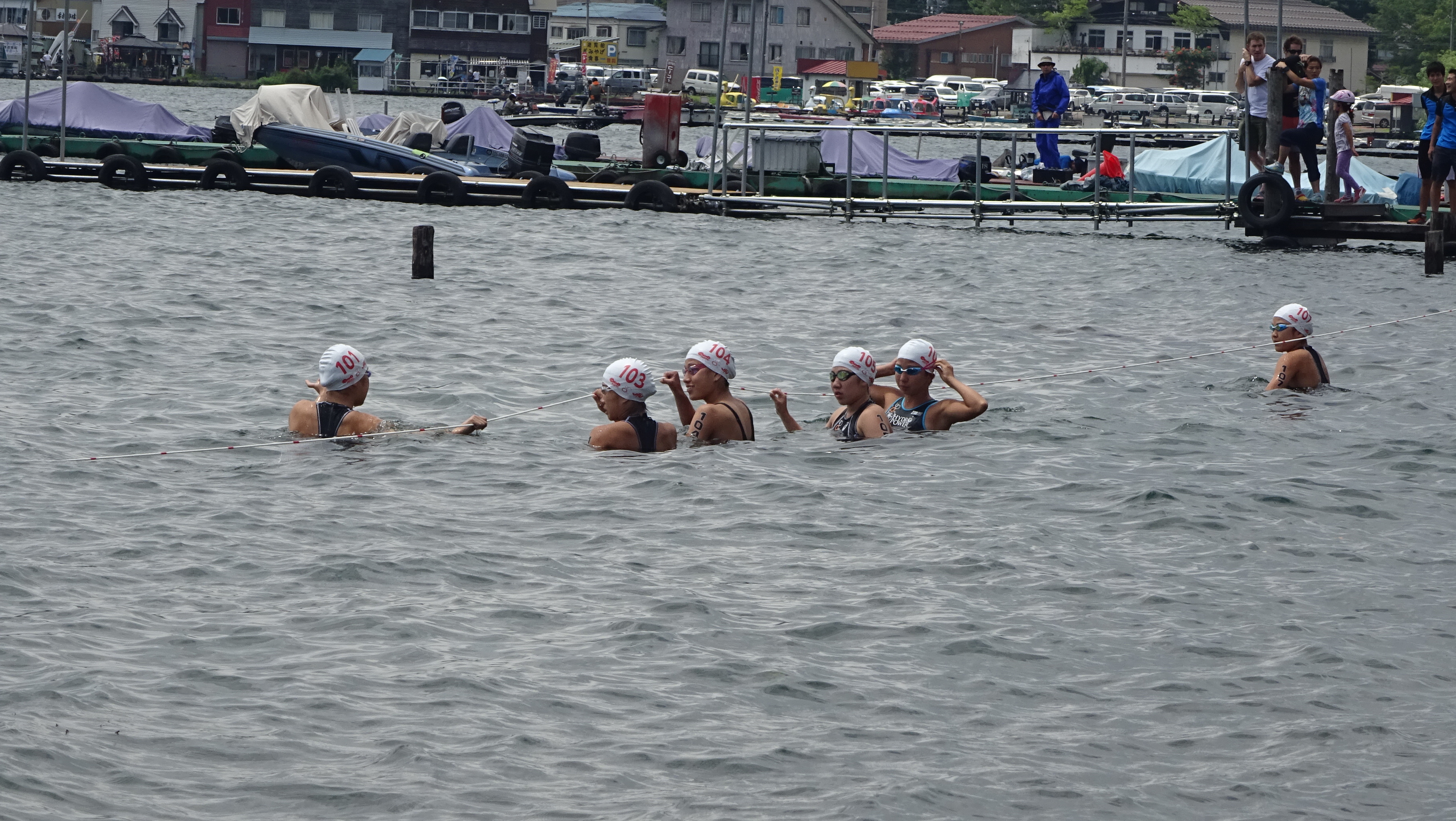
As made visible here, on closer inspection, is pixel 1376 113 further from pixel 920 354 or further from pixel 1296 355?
pixel 920 354

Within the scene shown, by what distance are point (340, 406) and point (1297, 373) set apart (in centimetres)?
801

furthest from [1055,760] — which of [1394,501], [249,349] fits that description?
[249,349]

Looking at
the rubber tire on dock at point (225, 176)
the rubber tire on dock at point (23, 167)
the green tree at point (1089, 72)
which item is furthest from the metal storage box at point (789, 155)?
the green tree at point (1089, 72)

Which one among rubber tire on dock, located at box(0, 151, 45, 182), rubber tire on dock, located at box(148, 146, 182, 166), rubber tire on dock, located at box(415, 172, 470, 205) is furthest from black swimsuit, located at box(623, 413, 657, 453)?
rubber tire on dock, located at box(148, 146, 182, 166)

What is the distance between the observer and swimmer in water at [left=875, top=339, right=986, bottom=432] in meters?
12.1

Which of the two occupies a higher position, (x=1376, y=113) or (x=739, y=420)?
(x=1376, y=113)

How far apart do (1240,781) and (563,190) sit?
27001 millimetres

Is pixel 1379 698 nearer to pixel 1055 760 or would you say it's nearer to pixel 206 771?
pixel 1055 760

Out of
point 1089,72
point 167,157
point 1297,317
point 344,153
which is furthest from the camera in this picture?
point 1089,72

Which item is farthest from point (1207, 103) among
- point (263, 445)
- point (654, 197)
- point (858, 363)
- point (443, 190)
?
point (263, 445)

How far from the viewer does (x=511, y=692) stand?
7418 millimetres

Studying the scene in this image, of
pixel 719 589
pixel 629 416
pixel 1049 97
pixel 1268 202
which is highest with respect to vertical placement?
pixel 1049 97

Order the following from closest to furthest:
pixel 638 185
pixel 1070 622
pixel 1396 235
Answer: pixel 1070 622 → pixel 1396 235 → pixel 638 185

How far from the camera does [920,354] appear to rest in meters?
12.1
